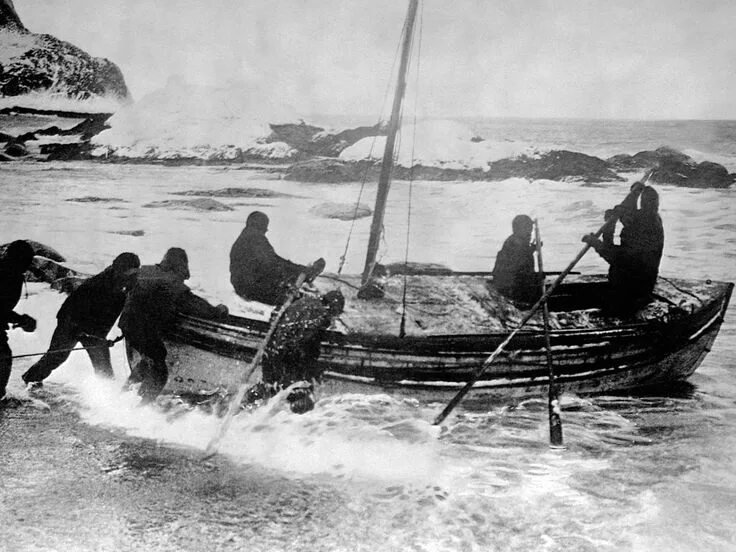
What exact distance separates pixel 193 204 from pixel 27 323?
4.08ft

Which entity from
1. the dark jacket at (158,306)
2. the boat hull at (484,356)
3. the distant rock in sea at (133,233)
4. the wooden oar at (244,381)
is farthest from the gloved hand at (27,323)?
the wooden oar at (244,381)

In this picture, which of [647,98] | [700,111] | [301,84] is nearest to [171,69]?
[301,84]

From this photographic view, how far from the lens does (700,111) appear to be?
12.7ft

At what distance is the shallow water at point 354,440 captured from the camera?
9.29ft

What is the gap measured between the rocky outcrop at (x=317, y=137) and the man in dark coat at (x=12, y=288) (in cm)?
170

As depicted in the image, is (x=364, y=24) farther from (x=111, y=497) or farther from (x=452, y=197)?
(x=111, y=497)

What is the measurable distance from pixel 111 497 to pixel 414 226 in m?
2.25

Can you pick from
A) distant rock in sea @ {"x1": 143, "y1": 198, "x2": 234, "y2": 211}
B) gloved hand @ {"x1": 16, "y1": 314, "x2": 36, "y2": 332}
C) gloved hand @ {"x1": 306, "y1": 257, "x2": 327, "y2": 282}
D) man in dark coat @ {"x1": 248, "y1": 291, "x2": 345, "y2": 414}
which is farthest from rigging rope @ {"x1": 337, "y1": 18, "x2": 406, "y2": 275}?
gloved hand @ {"x1": 16, "y1": 314, "x2": 36, "y2": 332}

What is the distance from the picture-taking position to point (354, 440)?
3297 mm

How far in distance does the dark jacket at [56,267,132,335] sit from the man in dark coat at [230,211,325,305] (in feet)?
2.28

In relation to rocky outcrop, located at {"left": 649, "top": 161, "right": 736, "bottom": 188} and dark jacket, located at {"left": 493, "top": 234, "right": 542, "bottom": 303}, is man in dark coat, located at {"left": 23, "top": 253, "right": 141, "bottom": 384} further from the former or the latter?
rocky outcrop, located at {"left": 649, "top": 161, "right": 736, "bottom": 188}

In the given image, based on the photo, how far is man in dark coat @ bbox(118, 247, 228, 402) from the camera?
3.68 m

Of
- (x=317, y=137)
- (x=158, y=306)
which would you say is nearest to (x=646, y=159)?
(x=317, y=137)

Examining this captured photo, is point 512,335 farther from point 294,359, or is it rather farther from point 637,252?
point 294,359
